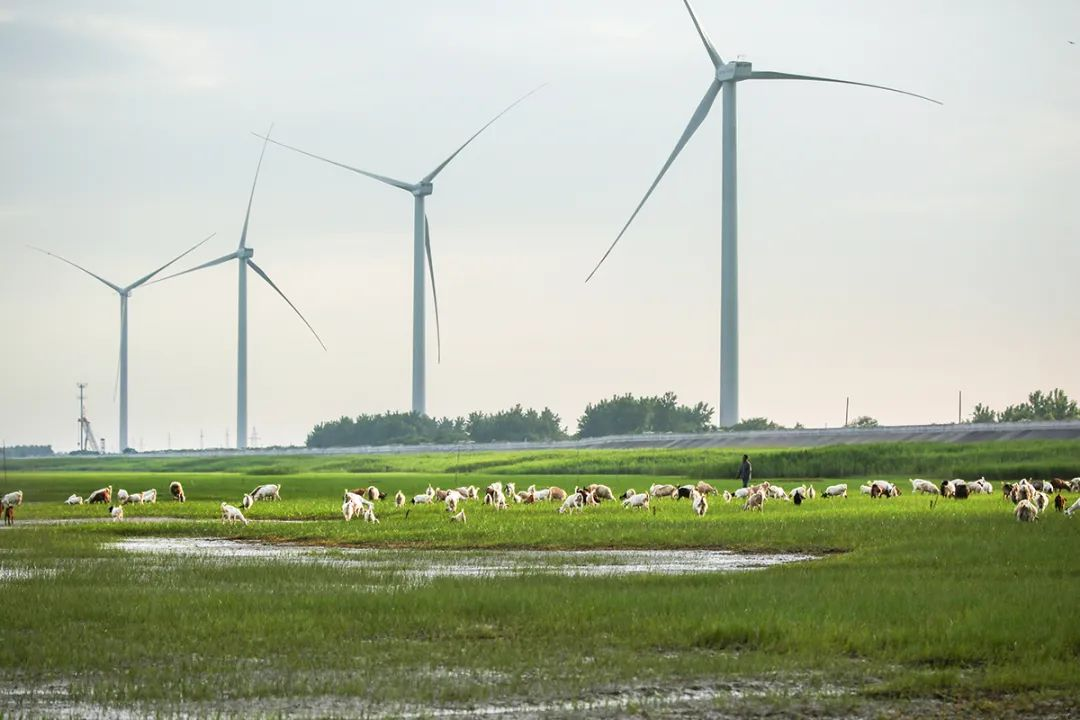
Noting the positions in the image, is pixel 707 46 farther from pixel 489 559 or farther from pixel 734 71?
pixel 489 559

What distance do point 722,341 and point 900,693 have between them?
285 feet

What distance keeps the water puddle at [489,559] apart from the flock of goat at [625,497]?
971 centimetres

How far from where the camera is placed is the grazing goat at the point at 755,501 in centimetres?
5297

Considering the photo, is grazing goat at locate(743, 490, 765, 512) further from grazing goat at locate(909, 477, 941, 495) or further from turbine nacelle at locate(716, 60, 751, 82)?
turbine nacelle at locate(716, 60, 751, 82)

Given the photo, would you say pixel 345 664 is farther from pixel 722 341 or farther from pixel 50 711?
pixel 722 341

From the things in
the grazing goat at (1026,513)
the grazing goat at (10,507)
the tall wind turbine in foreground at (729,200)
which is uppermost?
the tall wind turbine in foreground at (729,200)

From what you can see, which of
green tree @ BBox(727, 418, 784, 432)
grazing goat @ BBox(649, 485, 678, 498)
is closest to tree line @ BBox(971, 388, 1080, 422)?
green tree @ BBox(727, 418, 784, 432)

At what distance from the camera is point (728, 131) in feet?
329

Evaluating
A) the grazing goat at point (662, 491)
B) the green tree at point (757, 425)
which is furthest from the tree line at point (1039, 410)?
the grazing goat at point (662, 491)

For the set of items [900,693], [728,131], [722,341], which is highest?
[728,131]

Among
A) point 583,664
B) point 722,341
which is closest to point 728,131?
point 722,341

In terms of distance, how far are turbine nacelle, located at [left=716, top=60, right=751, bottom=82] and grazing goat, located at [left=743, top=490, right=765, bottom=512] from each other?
173ft

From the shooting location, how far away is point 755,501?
53.4m

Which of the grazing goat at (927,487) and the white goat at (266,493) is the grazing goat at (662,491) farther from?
the white goat at (266,493)
